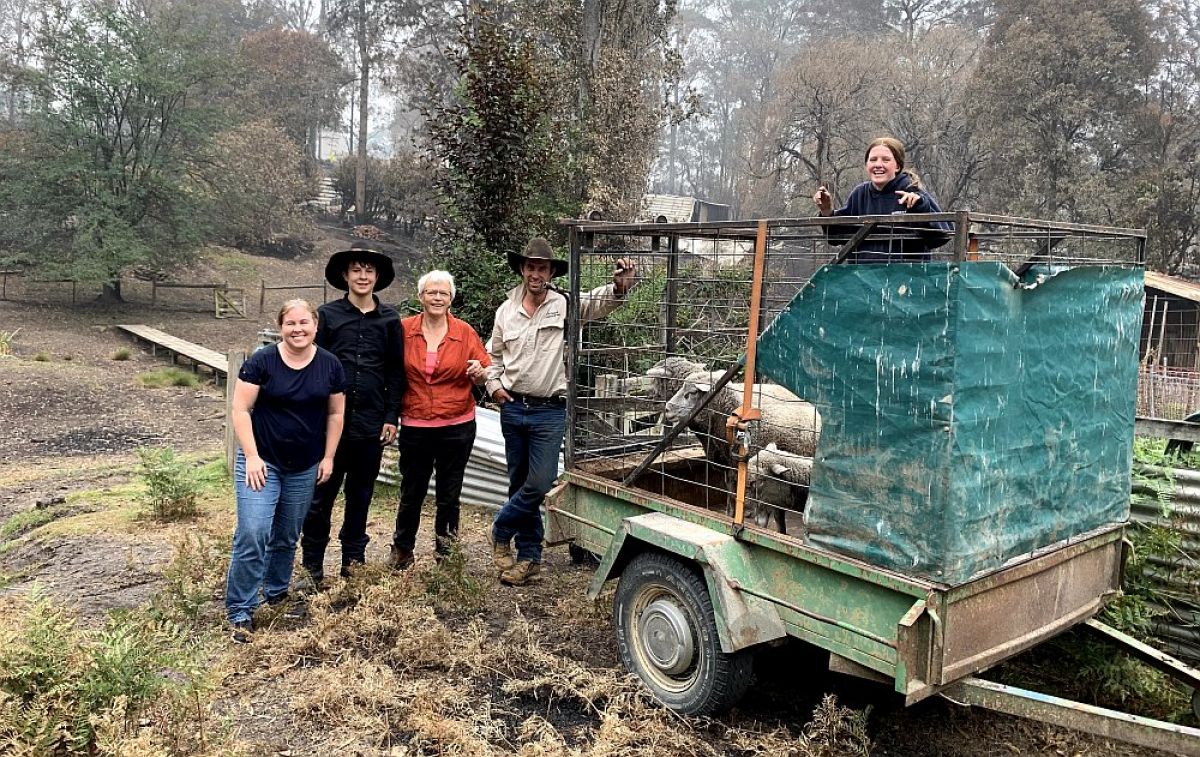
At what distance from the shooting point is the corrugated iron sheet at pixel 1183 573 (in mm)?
3961

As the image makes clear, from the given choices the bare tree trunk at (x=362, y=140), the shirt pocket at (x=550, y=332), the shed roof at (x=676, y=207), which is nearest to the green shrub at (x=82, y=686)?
the shirt pocket at (x=550, y=332)

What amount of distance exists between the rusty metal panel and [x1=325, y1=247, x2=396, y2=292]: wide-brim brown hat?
3.24 meters

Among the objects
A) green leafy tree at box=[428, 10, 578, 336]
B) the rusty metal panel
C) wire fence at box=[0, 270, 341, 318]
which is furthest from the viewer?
wire fence at box=[0, 270, 341, 318]

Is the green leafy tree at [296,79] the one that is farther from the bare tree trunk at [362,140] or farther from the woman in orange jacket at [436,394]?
the woman in orange jacket at [436,394]

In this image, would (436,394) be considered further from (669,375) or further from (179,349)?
(179,349)

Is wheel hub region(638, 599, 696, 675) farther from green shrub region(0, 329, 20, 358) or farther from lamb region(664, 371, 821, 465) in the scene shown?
green shrub region(0, 329, 20, 358)

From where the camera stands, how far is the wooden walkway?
15.7 meters

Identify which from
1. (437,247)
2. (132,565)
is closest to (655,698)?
(132,565)

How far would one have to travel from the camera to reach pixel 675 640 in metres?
3.64

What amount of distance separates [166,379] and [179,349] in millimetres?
2051

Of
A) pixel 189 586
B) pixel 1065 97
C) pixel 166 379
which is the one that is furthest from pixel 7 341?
pixel 1065 97

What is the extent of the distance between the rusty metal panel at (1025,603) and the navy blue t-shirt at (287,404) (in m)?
2.97

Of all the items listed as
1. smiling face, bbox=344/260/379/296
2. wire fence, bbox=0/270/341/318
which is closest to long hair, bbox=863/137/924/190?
smiling face, bbox=344/260/379/296

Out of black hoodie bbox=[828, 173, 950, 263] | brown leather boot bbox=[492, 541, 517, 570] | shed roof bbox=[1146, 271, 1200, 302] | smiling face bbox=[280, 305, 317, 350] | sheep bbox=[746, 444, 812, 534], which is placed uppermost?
shed roof bbox=[1146, 271, 1200, 302]
